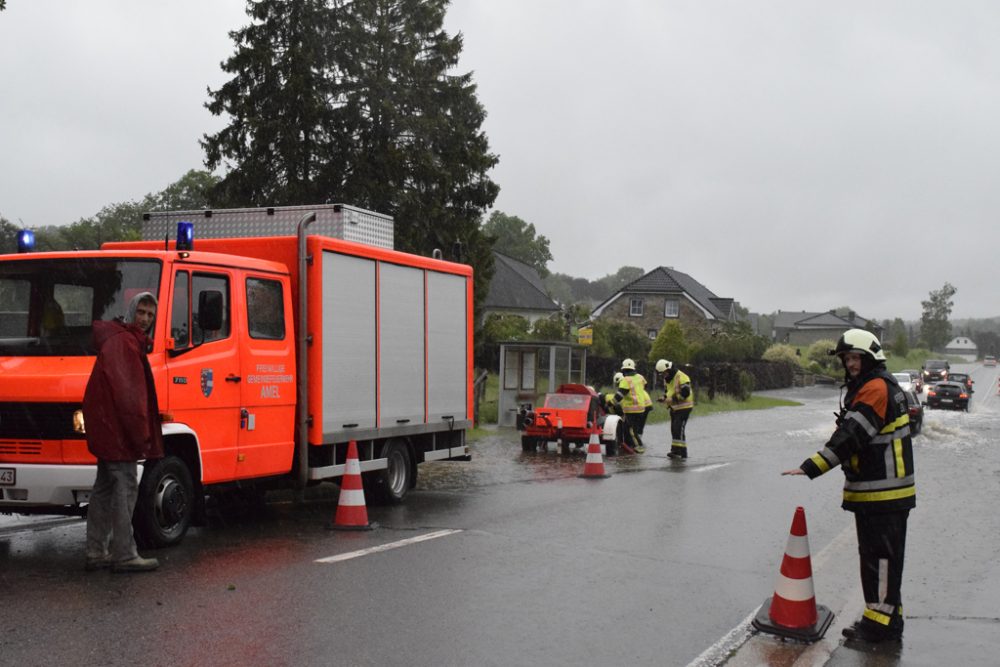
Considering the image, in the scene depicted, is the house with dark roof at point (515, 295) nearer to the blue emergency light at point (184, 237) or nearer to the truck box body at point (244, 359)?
the truck box body at point (244, 359)

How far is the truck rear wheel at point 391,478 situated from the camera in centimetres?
1162

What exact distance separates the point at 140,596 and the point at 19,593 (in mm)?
792

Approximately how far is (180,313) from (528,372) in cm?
1633

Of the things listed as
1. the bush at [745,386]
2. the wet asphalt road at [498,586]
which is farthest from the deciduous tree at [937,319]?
the wet asphalt road at [498,586]

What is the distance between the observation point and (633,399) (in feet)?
63.9

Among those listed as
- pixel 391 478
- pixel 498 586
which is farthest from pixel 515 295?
pixel 498 586

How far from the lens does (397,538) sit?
9.42 m

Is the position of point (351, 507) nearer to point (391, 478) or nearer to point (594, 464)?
point (391, 478)

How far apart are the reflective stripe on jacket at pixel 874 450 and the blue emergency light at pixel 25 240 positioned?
6.92 meters

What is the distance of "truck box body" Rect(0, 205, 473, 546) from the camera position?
7.90m

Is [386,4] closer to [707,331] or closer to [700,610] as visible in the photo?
[700,610]

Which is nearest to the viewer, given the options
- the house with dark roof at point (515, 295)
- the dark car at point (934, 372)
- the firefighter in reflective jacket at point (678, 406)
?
the firefighter in reflective jacket at point (678, 406)

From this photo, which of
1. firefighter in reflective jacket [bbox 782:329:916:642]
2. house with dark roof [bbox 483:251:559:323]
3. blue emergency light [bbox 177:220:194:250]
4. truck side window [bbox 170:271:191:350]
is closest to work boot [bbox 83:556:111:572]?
truck side window [bbox 170:271:191:350]

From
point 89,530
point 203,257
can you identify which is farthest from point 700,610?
point 203,257
